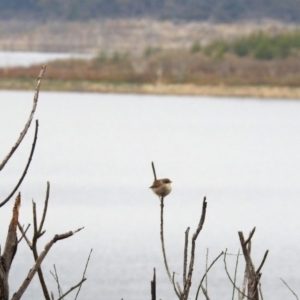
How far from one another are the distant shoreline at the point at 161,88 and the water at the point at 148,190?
4.88m

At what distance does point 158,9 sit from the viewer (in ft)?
297

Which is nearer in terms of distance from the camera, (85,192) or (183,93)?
(85,192)

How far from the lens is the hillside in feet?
286

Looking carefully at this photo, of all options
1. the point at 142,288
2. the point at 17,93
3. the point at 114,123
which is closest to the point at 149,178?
the point at 142,288

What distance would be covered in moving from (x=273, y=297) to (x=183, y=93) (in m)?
36.4

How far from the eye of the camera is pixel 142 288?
9648mm

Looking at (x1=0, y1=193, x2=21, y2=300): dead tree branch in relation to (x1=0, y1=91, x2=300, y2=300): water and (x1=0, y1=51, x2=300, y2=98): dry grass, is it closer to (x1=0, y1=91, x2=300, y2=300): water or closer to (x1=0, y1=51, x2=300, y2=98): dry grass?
(x1=0, y1=91, x2=300, y2=300): water

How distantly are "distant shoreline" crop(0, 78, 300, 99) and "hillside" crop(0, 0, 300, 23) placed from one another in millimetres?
40845

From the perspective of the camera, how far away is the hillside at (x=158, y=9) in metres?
87.3

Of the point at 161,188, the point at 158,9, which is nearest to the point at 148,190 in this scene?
the point at 161,188

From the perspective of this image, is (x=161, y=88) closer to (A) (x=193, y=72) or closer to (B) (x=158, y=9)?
(A) (x=193, y=72)

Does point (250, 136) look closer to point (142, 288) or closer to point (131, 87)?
point (131, 87)

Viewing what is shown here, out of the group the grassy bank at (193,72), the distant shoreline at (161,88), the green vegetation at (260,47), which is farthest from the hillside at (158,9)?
the distant shoreline at (161,88)

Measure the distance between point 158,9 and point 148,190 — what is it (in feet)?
244
